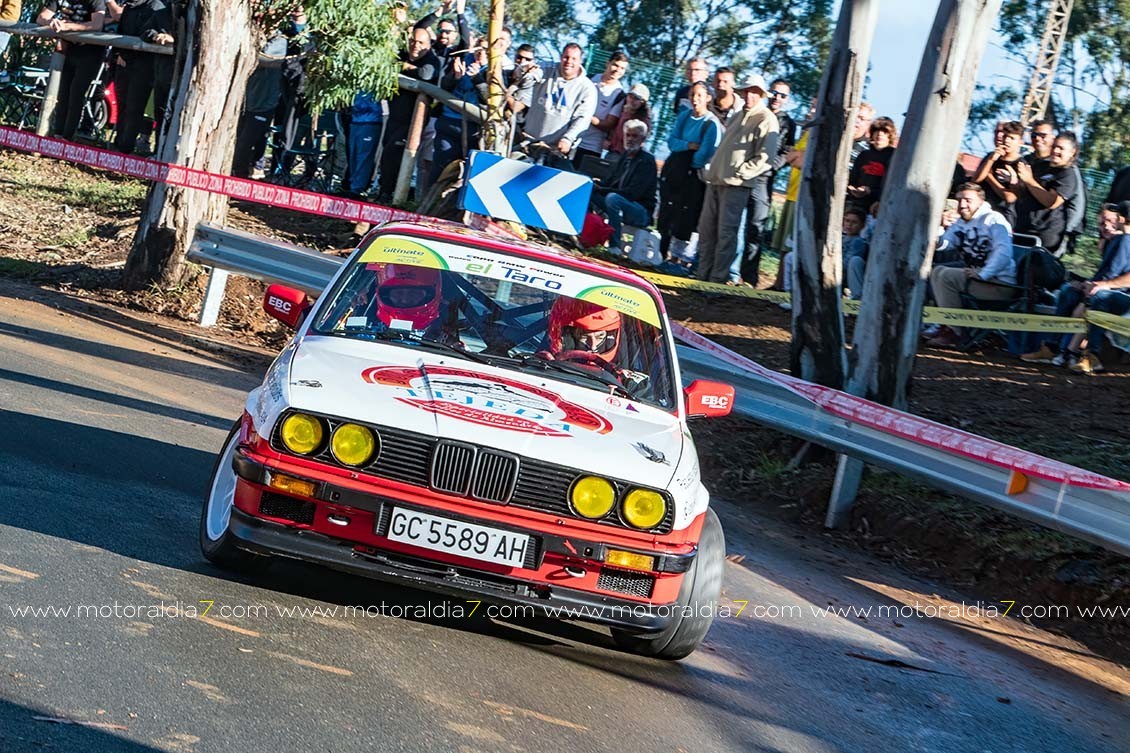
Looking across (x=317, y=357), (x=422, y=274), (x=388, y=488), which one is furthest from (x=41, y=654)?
(x=422, y=274)

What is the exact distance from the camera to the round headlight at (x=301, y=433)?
5312 mm

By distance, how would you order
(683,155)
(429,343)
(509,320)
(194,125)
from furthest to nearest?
(683,155), (194,125), (509,320), (429,343)


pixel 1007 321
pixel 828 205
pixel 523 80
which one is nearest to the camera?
pixel 828 205

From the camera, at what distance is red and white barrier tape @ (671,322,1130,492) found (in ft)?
25.1

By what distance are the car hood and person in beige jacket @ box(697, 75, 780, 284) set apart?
883cm

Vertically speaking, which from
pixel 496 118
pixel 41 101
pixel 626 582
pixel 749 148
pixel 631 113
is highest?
pixel 631 113

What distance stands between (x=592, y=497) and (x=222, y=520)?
4.74 ft

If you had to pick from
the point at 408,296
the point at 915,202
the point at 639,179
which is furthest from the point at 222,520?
the point at 639,179

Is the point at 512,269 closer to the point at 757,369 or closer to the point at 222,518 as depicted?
the point at 222,518

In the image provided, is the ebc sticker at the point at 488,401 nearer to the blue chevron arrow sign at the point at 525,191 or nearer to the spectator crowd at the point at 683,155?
the blue chevron arrow sign at the point at 525,191

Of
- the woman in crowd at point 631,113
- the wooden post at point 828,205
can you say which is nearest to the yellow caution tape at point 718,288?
the wooden post at point 828,205

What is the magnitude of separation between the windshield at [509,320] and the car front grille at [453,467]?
0.87m

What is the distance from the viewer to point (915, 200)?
10086 millimetres

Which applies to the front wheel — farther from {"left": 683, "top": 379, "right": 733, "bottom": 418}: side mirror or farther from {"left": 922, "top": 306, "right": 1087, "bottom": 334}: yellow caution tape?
{"left": 922, "top": 306, "right": 1087, "bottom": 334}: yellow caution tape
